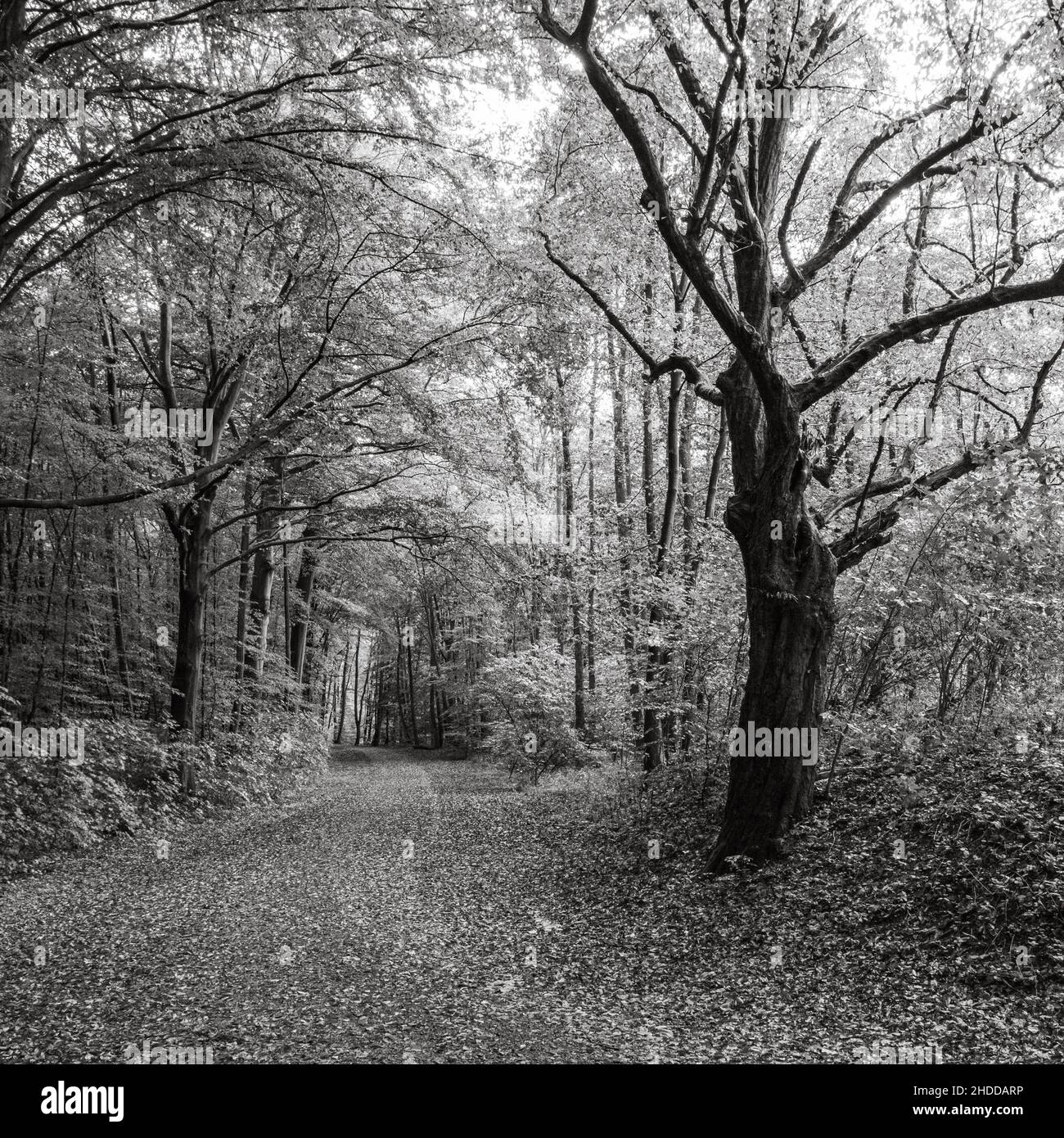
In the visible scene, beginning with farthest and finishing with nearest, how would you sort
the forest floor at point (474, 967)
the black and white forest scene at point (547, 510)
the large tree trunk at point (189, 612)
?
the large tree trunk at point (189, 612) → the black and white forest scene at point (547, 510) → the forest floor at point (474, 967)

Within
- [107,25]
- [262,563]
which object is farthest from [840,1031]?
[262,563]

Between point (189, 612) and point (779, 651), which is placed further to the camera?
point (189, 612)

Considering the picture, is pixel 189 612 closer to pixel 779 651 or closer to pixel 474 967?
pixel 474 967

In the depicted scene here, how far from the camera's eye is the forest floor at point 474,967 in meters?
4.42

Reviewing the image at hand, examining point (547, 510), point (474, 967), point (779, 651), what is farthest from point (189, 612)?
point (779, 651)

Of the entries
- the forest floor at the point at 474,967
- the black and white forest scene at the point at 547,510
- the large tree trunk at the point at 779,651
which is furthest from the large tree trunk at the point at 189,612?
the large tree trunk at the point at 779,651

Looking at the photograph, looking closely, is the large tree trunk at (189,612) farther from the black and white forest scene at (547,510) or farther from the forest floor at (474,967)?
the forest floor at (474,967)

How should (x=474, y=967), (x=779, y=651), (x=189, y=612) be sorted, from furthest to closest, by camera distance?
1. (x=189, y=612)
2. (x=779, y=651)
3. (x=474, y=967)

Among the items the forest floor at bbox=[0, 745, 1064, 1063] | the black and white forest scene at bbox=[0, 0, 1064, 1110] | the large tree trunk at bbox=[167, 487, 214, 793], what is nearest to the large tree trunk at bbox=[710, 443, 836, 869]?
the black and white forest scene at bbox=[0, 0, 1064, 1110]

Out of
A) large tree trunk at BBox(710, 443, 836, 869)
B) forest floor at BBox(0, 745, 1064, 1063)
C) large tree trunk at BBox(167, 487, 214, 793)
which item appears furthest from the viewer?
large tree trunk at BBox(167, 487, 214, 793)

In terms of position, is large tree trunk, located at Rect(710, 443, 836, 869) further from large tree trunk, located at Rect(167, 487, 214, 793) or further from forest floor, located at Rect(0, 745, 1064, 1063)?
large tree trunk, located at Rect(167, 487, 214, 793)

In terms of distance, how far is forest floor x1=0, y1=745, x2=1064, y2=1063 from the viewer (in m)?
4.42

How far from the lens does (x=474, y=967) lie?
5.93m

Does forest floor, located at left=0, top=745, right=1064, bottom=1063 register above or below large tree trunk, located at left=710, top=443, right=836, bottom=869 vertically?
below
